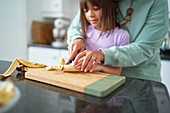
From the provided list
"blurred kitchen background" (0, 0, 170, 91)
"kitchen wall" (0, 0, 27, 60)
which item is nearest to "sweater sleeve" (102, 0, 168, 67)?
"blurred kitchen background" (0, 0, 170, 91)

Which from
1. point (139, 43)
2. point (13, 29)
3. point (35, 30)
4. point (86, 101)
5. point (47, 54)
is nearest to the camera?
point (86, 101)

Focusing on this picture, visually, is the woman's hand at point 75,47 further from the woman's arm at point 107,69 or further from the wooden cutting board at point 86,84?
the wooden cutting board at point 86,84

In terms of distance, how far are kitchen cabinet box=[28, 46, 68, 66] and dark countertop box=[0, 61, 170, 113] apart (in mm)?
1422

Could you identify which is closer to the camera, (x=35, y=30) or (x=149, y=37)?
(x=149, y=37)

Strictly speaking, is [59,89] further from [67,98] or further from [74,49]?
[74,49]

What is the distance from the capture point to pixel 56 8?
2252mm

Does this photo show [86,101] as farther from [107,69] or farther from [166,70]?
[166,70]

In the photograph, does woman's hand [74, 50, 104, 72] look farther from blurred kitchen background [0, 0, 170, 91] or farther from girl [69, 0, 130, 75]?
blurred kitchen background [0, 0, 170, 91]

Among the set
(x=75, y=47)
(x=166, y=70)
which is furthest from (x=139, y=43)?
(x=166, y=70)

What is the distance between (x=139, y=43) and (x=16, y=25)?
5.53ft

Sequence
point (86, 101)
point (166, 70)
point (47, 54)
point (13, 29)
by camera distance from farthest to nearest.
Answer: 1. point (47, 54)
2. point (13, 29)
3. point (166, 70)
4. point (86, 101)

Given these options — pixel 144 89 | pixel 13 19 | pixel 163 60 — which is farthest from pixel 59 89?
pixel 13 19

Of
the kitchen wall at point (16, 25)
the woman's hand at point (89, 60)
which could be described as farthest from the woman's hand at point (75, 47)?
the kitchen wall at point (16, 25)

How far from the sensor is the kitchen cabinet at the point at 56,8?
2.23 m
